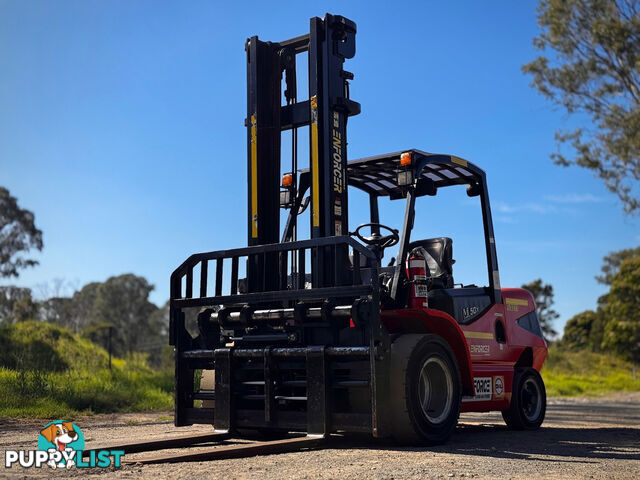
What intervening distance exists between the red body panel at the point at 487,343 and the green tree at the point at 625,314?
86.6 feet

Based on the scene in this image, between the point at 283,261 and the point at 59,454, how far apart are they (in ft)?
8.84

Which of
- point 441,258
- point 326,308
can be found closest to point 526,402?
point 441,258

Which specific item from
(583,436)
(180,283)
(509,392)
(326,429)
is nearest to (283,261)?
(180,283)

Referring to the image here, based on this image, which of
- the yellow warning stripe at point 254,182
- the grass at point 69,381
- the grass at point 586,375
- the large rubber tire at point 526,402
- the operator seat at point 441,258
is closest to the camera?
the yellow warning stripe at point 254,182

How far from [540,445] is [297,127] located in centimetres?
396

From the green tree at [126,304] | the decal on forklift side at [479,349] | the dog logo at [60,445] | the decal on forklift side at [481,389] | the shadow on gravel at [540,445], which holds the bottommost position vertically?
the shadow on gravel at [540,445]

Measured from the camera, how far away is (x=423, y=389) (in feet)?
23.2

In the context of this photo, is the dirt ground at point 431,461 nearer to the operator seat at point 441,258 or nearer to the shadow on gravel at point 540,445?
the shadow on gravel at point 540,445

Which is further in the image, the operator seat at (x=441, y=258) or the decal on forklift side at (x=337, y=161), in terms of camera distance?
the operator seat at (x=441, y=258)

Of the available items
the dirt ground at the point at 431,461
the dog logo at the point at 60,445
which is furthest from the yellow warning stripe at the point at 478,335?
the dog logo at the point at 60,445

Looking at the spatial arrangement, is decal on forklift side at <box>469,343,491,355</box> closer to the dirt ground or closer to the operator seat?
the operator seat

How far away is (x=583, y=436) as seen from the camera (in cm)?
856

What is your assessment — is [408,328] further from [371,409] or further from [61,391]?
[61,391]

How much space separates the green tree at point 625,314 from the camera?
34.0 metres
